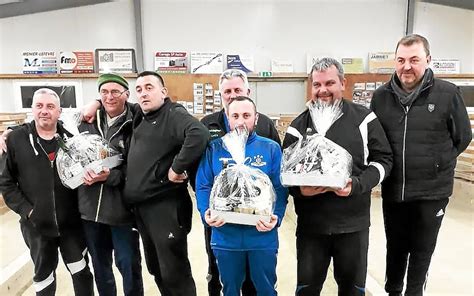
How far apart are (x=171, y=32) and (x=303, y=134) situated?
6.80 meters

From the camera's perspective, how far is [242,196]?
159 cm

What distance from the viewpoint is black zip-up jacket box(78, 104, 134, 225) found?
6.59ft

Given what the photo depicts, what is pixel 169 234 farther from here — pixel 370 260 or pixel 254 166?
pixel 370 260

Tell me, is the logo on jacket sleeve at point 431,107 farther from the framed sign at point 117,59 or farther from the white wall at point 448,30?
the white wall at point 448,30

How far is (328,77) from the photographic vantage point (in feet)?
5.55


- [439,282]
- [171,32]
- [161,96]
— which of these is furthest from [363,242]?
[171,32]

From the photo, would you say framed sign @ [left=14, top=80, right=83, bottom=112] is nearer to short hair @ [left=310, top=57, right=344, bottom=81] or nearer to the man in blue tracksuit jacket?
the man in blue tracksuit jacket

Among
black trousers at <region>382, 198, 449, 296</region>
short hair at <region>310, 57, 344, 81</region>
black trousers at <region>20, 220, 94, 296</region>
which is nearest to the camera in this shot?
short hair at <region>310, 57, 344, 81</region>

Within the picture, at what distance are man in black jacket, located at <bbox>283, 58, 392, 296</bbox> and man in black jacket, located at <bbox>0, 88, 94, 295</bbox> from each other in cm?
128

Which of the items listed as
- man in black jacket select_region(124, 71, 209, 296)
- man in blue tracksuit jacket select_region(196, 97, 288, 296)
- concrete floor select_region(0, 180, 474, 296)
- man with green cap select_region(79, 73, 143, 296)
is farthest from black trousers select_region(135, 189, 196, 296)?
concrete floor select_region(0, 180, 474, 296)

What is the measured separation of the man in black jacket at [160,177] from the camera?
194 centimetres

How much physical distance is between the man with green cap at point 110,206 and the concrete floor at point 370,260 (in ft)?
2.36

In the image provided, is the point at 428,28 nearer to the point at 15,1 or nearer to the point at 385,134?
the point at 385,134

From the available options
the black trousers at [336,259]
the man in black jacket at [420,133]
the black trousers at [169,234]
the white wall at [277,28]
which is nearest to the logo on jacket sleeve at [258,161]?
the black trousers at [336,259]
